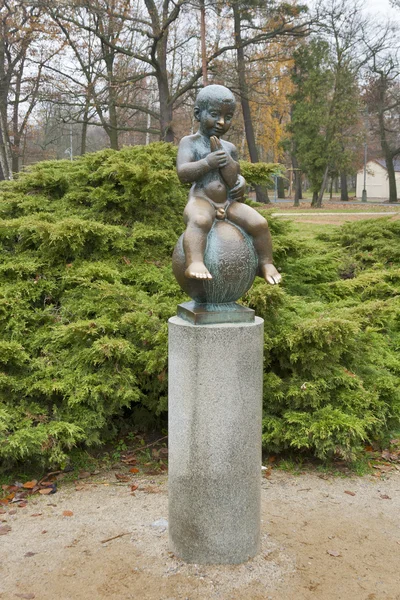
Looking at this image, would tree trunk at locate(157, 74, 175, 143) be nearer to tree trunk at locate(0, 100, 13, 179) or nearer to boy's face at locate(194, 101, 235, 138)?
tree trunk at locate(0, 100, 13, 179)

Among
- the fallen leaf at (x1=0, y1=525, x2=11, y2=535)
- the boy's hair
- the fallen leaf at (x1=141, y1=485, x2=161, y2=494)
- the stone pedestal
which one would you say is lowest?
the fallen leaf at (x1=0, y1=525, x2=11, y2=535)

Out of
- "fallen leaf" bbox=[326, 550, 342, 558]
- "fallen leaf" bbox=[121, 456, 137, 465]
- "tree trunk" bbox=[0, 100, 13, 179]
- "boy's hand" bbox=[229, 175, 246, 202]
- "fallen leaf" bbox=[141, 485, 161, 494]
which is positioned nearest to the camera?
"boy's hand" bbox=[229, 175, 246, 202]

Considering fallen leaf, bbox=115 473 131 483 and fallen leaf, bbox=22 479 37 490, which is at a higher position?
fallen leaf, bbox=22 479 37 490

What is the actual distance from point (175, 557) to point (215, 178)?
231 centimetres

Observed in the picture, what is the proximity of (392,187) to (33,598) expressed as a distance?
3488 centimetres

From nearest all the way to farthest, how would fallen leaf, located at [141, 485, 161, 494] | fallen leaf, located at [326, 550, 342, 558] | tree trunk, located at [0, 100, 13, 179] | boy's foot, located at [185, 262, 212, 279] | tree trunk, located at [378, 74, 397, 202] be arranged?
1. boy's foot, located at [185, 262, 212, 279]
2. fallen leaf, located at [326, 550, 342, 558]
3. fallen leaf, located at [141, 485, 161, 494]
4. tree trunk, located at [0, 100, 13, 179]
5. tree trunk, located at [378, 74, 397, 202]

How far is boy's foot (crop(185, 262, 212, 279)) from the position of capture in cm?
288

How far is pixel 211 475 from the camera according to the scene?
10.2ft

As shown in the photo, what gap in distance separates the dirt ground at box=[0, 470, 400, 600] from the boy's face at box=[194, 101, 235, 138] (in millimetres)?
2587

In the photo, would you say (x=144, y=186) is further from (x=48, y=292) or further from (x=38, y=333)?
(x=38, y=333)

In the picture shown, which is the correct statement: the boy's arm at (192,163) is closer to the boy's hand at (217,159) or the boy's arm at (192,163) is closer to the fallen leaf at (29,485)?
the boy's hand at (217,159)

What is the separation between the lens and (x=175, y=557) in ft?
10.8

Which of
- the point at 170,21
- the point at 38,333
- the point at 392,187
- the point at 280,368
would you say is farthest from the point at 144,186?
the point at 392,187

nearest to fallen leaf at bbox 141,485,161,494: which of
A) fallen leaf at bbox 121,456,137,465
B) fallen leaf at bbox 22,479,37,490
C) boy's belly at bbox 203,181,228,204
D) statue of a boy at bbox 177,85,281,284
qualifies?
fallen leaf at bbox 121,456,137,465
